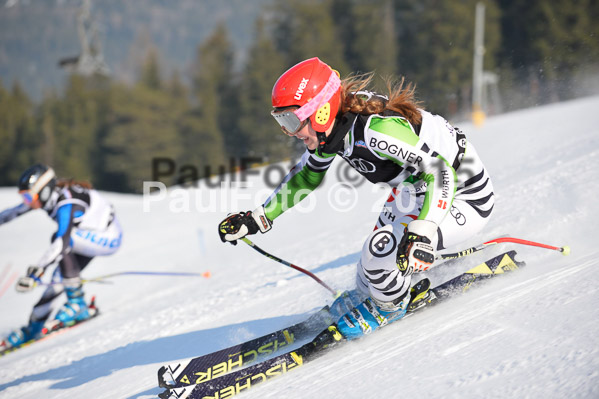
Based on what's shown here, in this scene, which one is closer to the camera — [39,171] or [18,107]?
[39,171]

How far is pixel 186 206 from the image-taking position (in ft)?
39.6

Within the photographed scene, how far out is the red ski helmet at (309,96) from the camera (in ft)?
9.57

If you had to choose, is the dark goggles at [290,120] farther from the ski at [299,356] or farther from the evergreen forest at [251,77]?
the evergreen forest at [251,77]

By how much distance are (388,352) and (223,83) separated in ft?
131

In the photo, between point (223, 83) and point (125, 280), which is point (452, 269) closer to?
point (125, 280)

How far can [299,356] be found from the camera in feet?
10.2

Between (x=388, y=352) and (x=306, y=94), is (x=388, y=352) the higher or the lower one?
the lower one

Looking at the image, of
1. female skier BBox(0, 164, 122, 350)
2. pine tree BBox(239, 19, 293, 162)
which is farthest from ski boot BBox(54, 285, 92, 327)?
pine tree BBox(239, 19, 293, 162)

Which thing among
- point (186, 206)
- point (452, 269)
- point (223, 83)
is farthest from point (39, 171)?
point (223, 83)

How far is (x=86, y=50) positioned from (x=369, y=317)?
2394 cm

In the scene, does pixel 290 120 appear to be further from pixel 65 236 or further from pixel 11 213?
pixel 11 213

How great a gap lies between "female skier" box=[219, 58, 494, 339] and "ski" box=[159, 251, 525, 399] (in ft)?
0.35

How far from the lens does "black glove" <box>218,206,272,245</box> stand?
11.4 feet

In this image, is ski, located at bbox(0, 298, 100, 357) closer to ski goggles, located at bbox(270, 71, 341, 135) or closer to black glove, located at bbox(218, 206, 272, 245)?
black glove, located at bbox(218, 206, 272, 245)
